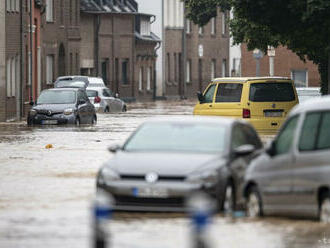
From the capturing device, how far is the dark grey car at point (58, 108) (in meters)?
44.1

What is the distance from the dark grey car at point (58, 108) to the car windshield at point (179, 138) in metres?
25.9

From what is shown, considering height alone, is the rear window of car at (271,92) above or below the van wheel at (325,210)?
above

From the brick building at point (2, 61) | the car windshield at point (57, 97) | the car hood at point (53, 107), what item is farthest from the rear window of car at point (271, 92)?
the brick building at point (2, 61)

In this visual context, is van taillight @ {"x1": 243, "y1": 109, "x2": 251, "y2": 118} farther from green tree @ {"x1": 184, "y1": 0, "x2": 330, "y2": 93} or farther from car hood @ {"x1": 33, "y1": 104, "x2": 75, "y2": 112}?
car hood @ {"x1": 33, "y1": 104, "x2": 75, "y2": 112}

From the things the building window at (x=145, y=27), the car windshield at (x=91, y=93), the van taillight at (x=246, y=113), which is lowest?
the car windshield at (x=91, y=93)

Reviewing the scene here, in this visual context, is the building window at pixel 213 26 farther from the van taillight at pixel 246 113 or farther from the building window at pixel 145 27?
the van taillight at pixel 246 113

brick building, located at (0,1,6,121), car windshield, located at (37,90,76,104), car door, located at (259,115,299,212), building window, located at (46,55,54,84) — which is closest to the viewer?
car door, located at (259,115,299,212)

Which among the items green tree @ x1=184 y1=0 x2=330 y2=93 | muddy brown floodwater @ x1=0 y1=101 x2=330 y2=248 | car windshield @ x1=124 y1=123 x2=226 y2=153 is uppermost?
green tree @ x1=184 y1=0 x2=330 y2=93

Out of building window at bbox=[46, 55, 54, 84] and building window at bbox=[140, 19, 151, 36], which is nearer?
building window at bbox=[46, 55, 54, 84]

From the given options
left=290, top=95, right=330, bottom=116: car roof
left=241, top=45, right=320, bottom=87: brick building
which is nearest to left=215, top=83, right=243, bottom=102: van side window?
left=290, top=95, right=330, bottom=116: car roof

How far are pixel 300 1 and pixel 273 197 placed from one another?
1308 cm

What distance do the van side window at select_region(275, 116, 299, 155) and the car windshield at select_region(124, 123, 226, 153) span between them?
116 centimetres

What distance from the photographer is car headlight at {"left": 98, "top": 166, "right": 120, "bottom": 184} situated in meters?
16.7

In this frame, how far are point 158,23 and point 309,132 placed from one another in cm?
8223
